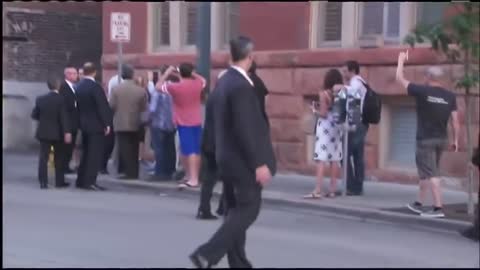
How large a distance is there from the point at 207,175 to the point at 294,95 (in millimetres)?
5799

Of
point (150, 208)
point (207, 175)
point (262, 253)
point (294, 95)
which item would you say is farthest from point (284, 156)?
point (262, 253)

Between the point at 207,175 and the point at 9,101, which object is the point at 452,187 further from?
the point at 9,101

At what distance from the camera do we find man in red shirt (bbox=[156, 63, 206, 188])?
657 inches

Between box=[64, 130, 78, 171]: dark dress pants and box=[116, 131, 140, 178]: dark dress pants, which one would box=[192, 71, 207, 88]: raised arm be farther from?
A: box=[64, 130, 78, 171]: dark dress pants

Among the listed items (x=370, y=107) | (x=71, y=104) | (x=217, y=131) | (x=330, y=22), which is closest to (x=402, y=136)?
(x=330, y=22)

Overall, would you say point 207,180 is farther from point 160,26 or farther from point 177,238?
point 160,26

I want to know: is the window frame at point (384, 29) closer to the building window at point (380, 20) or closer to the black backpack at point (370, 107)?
the building window at point (380, 20)

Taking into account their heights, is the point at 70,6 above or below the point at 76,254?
above

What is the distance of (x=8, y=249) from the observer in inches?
465

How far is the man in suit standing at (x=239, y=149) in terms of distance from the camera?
994cm

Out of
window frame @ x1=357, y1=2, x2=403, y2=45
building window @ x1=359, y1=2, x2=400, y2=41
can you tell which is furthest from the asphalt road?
building window @ x1=359, y1=2, x2=400, y2=41

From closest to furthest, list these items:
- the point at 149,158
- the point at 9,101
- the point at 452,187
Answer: the point at 452,187 → the point at 149,158 → the point at 9,101

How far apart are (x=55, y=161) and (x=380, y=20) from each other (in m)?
5.17

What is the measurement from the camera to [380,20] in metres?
18.8
